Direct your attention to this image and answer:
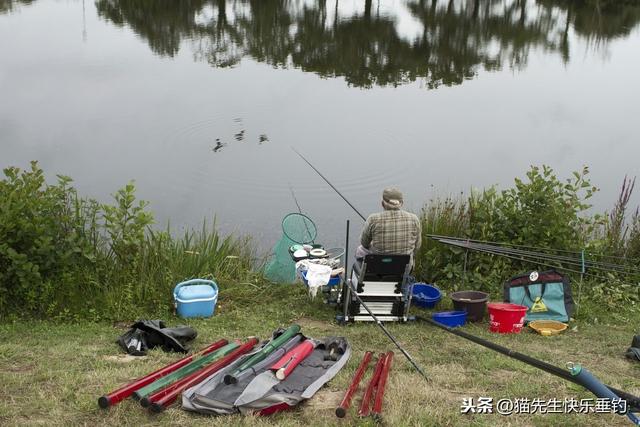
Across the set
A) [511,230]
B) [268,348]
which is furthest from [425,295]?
[268,348]

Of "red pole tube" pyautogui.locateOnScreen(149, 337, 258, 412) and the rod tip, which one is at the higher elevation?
the rod tip

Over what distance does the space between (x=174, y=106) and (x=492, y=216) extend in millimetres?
7724

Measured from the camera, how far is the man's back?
6.07 meters

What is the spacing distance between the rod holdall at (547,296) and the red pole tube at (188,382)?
240 cm

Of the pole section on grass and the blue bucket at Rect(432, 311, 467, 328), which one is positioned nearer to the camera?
the pole section on grass

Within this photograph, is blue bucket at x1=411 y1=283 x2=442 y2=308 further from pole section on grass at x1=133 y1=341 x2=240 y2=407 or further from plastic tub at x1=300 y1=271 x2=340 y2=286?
pole section on grass at x1=133 y1=341 x2=240 y2=407

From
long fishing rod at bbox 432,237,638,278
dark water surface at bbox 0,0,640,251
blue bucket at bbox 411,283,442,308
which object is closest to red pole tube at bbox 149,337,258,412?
blue bucket at bbox 411,283,442,308

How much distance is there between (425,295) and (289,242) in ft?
4.33

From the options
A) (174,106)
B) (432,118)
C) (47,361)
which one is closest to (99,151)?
(174,106)

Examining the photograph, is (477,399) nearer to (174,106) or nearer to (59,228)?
(59,228)

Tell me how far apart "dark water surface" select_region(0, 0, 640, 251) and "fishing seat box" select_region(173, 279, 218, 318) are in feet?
9.17

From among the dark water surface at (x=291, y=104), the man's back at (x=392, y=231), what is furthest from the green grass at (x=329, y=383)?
the dark water surface at (x=291, y=104)

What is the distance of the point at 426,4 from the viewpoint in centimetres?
2517

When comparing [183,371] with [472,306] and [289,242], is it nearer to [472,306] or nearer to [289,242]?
[472,306]
